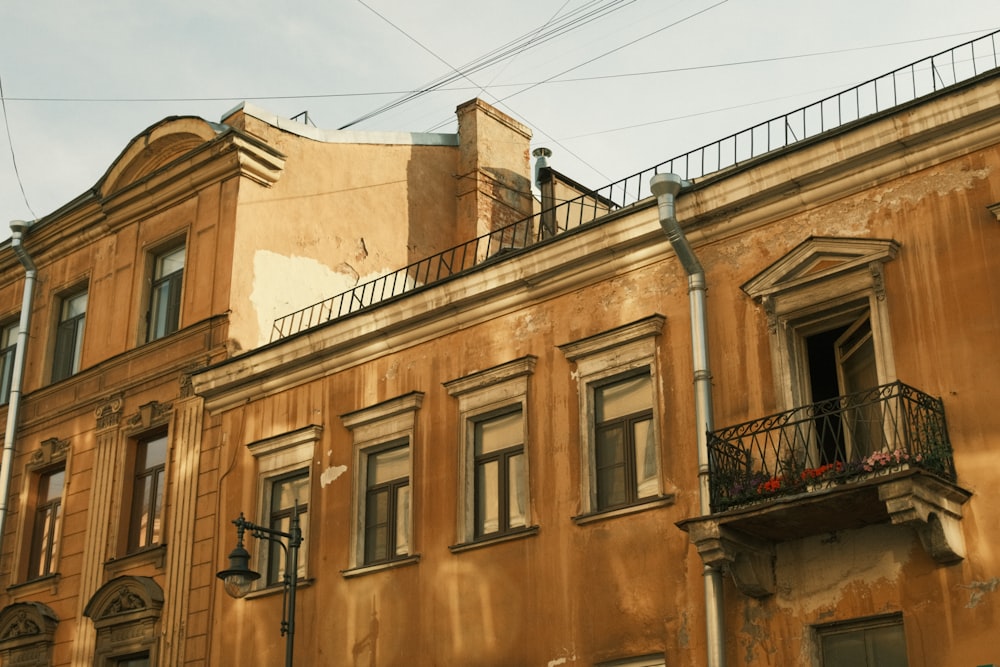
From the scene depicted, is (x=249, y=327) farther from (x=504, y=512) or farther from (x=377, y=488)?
(x=504, y=512)

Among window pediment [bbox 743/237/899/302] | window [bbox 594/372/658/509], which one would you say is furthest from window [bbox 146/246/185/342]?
window pediment [bbox 743/237/899/302]

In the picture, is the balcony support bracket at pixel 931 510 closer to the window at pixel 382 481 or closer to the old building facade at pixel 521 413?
the old building facade at pixel 521 413

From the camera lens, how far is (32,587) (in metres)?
19.9

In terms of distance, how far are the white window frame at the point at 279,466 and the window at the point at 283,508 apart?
37 mm

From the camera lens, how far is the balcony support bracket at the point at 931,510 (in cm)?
1027

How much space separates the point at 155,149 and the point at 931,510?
47.4 ft

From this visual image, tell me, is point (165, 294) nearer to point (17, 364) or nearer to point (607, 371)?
point (17, 364)

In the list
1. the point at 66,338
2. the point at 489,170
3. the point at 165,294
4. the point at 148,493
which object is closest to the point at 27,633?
the point at 148,493

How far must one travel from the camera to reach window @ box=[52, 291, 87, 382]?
2166 centimetres

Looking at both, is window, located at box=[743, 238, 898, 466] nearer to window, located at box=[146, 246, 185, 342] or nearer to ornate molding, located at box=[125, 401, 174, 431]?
ornate molding, located at box=[125, 401, 174, 431]

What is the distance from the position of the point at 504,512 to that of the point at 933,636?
4.97 meters

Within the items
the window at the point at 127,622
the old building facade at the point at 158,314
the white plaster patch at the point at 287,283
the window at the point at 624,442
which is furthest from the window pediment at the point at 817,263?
the window at the point at 127,622

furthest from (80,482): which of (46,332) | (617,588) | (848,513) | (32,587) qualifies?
(848,513)

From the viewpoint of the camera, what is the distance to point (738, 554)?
1159cm
